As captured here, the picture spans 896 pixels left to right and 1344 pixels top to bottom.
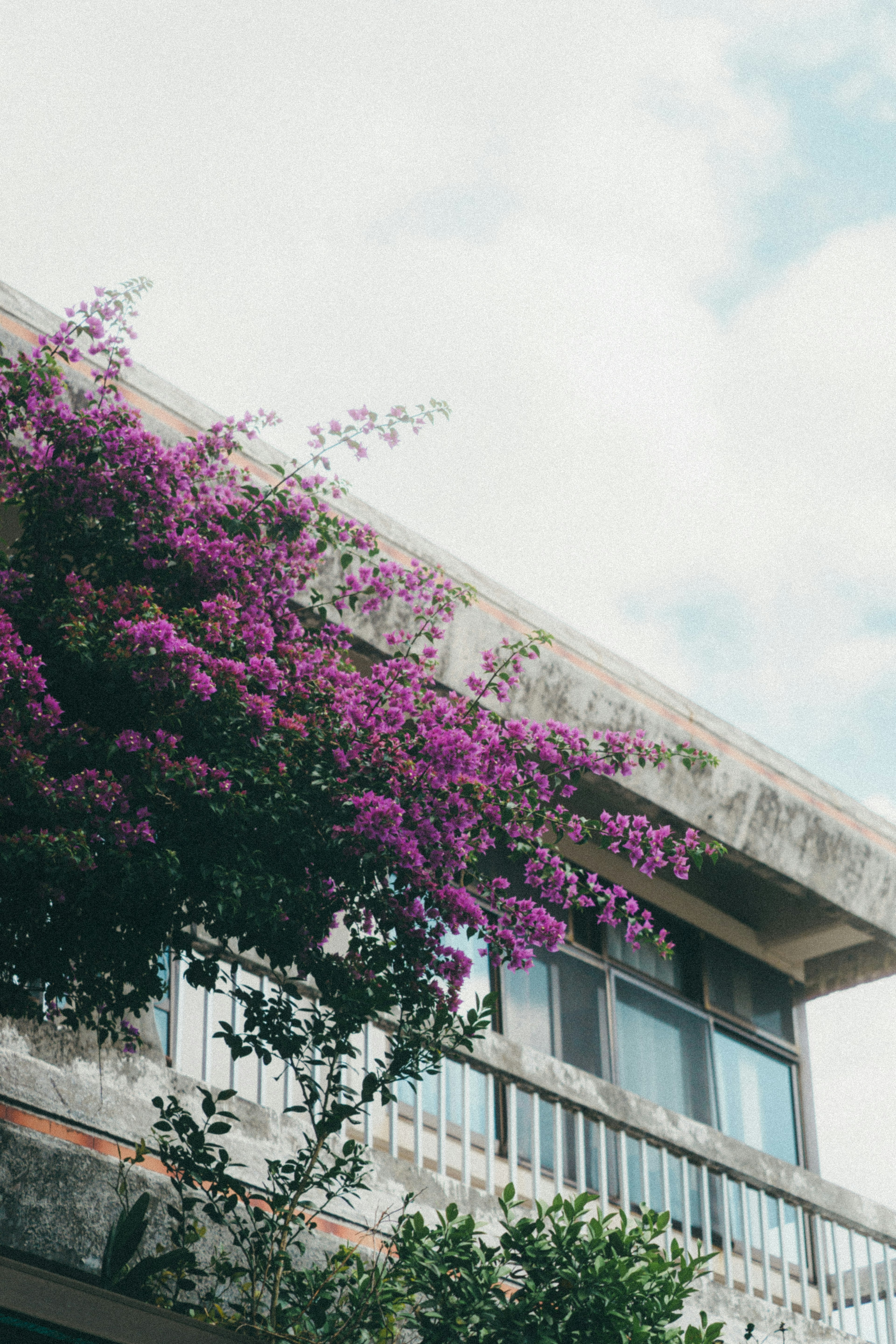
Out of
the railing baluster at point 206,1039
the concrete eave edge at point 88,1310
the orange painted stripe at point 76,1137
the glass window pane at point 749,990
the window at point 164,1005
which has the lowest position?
the concrete eave edge at point 88,1310

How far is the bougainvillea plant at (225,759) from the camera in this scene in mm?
5535

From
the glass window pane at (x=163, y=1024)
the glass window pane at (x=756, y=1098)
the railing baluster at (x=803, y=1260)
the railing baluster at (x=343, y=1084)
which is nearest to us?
the railing baluster at (x=343, y=1084)

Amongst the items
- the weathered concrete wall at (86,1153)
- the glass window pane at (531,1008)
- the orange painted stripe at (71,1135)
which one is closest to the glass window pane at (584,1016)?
the glass window pane at (531,1008)

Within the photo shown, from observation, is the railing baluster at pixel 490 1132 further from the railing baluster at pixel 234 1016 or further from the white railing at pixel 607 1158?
the railing baluster at pixel 234 1016

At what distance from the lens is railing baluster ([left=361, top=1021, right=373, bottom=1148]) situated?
258 inches

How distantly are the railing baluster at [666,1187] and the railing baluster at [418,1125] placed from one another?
128 centimetres

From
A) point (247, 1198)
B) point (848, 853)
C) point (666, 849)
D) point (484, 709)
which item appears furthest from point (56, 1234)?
point (848, 853)

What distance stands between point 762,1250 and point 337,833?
3.86 metres

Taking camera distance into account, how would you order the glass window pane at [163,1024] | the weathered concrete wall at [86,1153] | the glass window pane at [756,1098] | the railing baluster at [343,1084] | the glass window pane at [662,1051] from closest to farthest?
the weathered concrete wall at [86,1153]
the railing baluster at [343,1084]
the glass window pane at [163,1024]
the glass window pane at [662,1051]
the glass window pane at [756,1098]

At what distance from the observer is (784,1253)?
855 centimetres

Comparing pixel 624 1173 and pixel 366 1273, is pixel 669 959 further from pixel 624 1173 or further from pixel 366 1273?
pixel 366 1273

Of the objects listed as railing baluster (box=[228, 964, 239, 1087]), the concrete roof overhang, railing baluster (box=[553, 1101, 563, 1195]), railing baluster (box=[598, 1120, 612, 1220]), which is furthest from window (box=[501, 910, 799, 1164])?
railing baluster (box=[228, 964, 239, 1087])

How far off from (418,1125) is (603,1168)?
119cm

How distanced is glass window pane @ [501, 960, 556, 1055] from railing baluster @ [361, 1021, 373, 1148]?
6.10 ft
